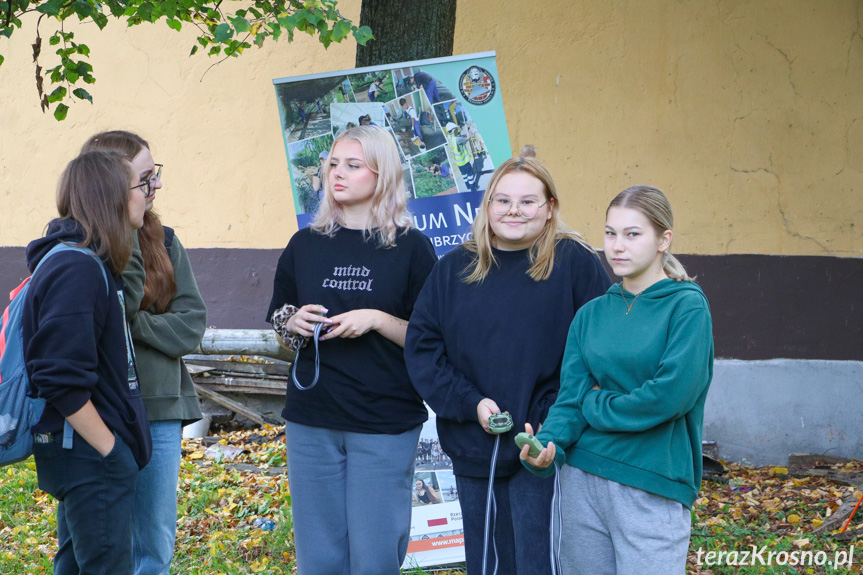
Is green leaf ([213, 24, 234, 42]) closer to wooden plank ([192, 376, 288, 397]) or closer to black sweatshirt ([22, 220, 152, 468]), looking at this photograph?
black sweatshirt ([22, 220, 152, 468])

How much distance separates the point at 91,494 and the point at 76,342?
1.48 ft

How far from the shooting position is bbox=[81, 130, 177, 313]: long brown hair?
2.83 metres

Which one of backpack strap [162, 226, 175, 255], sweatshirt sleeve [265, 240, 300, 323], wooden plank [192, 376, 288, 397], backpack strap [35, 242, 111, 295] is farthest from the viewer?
wooden plank [192, 376, 288, 397]

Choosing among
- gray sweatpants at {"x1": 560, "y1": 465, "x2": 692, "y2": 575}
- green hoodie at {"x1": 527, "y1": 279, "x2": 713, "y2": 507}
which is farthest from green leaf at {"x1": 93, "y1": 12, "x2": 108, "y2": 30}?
gray sweatpants at {"x1": 560, "y1": 465, "x2": 692, "y2": 575}

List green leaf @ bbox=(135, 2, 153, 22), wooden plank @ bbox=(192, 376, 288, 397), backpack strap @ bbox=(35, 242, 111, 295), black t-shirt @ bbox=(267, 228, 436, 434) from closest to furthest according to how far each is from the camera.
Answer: backpack strap @ bbox=(35, 242, 111, 295)
black t-shirt @ bbox=(267, 228, 436, 434)
green leaf @ bbox=(135, 2, 153, 22)
wooden plank @ bbox=(192, 376, 288, 397)

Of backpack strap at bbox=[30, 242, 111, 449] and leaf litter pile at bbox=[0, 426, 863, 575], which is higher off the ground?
backpack strap at bbox=[30, 242, 111, 449]

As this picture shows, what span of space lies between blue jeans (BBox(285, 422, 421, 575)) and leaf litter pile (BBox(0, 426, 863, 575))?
3.57 feet

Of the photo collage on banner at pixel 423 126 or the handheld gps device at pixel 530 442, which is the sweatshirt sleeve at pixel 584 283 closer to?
the handheld gps device at pixel 530 442

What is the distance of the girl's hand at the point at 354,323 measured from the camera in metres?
2.59

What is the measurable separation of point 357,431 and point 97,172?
1.15 m

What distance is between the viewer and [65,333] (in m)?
2.19

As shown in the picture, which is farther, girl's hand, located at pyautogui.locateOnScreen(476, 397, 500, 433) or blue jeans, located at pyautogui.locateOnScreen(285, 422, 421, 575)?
blue jeans, located at pyautogui.locateOnScreen(285, 422, 421, 575)

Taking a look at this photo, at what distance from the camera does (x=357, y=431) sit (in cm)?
264

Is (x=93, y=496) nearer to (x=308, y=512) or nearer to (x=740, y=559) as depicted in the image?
(x=308, y=512)
